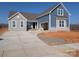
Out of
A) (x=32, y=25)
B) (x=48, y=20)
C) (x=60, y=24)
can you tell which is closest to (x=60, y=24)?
(x=60, y=24)

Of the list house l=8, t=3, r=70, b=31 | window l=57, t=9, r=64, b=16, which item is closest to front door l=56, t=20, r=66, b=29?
house l=8, t=3, r=70, b=31

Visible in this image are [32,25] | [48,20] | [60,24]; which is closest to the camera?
[60,24]

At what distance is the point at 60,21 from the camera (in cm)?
2642

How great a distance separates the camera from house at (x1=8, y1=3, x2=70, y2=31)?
86.9 ft

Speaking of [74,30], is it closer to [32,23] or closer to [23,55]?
[32,23]

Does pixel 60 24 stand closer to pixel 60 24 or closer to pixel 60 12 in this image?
pixel 60 24

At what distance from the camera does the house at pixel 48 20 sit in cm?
2648

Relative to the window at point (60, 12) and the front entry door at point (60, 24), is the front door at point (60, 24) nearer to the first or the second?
the front entry door at point (60, 24)

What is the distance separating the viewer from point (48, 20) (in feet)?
89.2

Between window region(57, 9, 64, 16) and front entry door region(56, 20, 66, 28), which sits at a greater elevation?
window region(57, 9, 64, 16)

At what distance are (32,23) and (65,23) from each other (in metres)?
7.41

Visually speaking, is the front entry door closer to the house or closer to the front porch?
the house

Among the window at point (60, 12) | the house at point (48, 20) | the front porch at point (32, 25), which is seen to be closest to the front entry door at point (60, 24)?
the house at point (48, 20)

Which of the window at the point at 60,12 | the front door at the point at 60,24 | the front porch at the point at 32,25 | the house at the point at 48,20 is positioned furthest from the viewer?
the front porch at the point at 32,25
